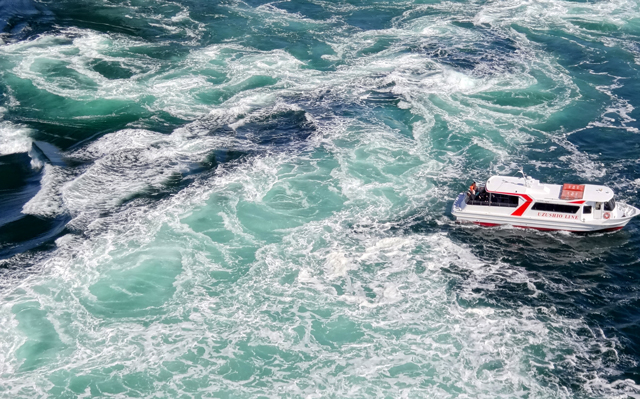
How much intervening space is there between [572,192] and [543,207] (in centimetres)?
212

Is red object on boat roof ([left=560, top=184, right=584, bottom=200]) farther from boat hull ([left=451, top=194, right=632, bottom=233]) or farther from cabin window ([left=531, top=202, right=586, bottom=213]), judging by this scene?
boat hull ([left=451, top=194, right=632, bottom=233])

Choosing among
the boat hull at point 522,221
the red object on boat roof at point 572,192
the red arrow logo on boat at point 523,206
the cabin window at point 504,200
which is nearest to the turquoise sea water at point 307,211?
the boat hull at point 522,221

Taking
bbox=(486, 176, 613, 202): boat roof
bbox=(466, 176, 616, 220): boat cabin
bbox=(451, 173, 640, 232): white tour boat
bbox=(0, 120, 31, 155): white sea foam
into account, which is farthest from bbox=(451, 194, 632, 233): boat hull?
bbox=(0, 120, 31, 155): white sea foam

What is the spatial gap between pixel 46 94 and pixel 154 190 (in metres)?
Answer: 23.8

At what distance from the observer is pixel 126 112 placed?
58781mm

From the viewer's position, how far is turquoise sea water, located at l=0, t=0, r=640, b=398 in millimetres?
32125

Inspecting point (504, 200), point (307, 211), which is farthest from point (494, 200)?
point (307, 211)

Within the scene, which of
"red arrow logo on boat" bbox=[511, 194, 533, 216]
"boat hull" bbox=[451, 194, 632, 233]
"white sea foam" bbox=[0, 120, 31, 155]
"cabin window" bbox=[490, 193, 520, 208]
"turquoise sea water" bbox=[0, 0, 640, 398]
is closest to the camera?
"turquoise sea water" bbox=[0, 0, 640, 398]

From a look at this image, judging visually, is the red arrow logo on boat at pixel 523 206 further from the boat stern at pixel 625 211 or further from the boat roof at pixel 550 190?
the boat stern at pixel 625 211

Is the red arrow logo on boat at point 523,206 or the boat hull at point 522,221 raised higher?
the red arrow logo on boat at point 523,206

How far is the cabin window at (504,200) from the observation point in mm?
41562

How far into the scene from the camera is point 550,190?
41844mm

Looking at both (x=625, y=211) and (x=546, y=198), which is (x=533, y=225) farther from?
(x=625, y=211)

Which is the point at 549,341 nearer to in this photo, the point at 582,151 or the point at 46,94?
the point at 582,151
